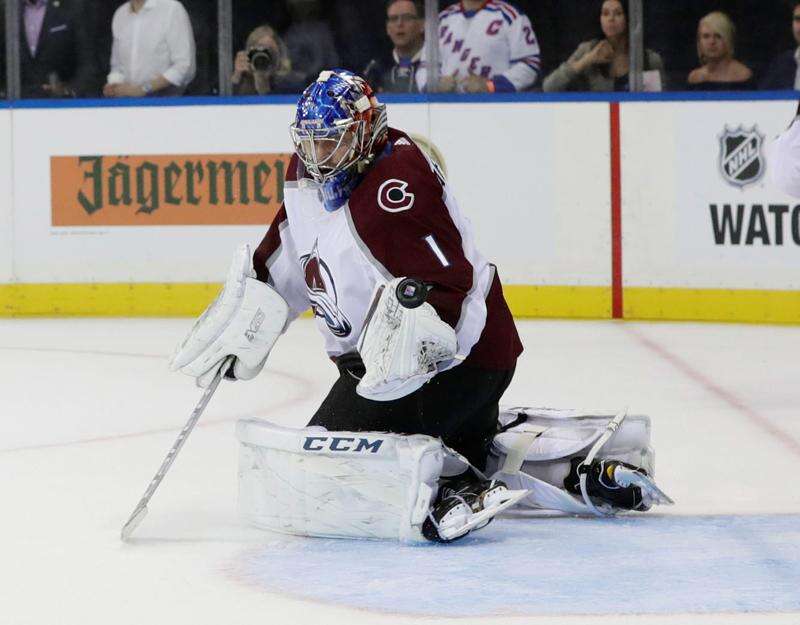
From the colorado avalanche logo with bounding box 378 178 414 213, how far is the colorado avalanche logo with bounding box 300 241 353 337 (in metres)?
0.19

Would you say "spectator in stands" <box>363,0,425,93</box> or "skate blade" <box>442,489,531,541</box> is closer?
"skate blade" <box>442,489,531,541</box>

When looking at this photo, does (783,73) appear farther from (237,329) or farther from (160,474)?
(160,474)

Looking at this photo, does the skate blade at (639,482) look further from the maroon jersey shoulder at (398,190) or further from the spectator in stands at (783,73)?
the spectator in stands at (783,73)

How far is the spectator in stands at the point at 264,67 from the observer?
22.2 feet

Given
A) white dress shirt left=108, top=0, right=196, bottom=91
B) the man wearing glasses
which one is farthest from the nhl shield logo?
white dress shirt left=108, top=0, right=196, bottom=91

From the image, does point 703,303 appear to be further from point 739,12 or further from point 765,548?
point 765,548

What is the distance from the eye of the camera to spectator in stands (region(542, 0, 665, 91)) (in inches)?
255

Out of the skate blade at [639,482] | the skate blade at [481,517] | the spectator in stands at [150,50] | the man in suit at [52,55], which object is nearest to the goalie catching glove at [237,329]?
the skate blade at [481,517]

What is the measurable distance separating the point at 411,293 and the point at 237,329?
48 cm

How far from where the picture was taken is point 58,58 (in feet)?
Result: 22.7

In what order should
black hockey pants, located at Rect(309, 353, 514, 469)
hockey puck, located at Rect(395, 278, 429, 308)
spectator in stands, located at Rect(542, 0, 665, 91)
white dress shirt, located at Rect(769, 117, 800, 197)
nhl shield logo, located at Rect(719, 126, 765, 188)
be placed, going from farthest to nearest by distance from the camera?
spectator in stands, located at Rect(542, 0, 665, 91) < nhl shield logo, located at Rect(719, 126, 765, 188) < white dress shirt, located at Rect(769, 117, 800, 197) < black hockey pants, located at Rect(309, 353, 514, 469) < hockey puck, located at Rect(395, 278, 429, 308)

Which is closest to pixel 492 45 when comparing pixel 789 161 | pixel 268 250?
pixel 789 161

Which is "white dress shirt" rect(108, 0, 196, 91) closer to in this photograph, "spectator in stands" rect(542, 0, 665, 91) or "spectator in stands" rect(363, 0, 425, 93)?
"spectator in stands" rect(363, 0, 425, 93)

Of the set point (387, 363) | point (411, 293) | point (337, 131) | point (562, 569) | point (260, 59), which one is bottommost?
point (562, 569)
